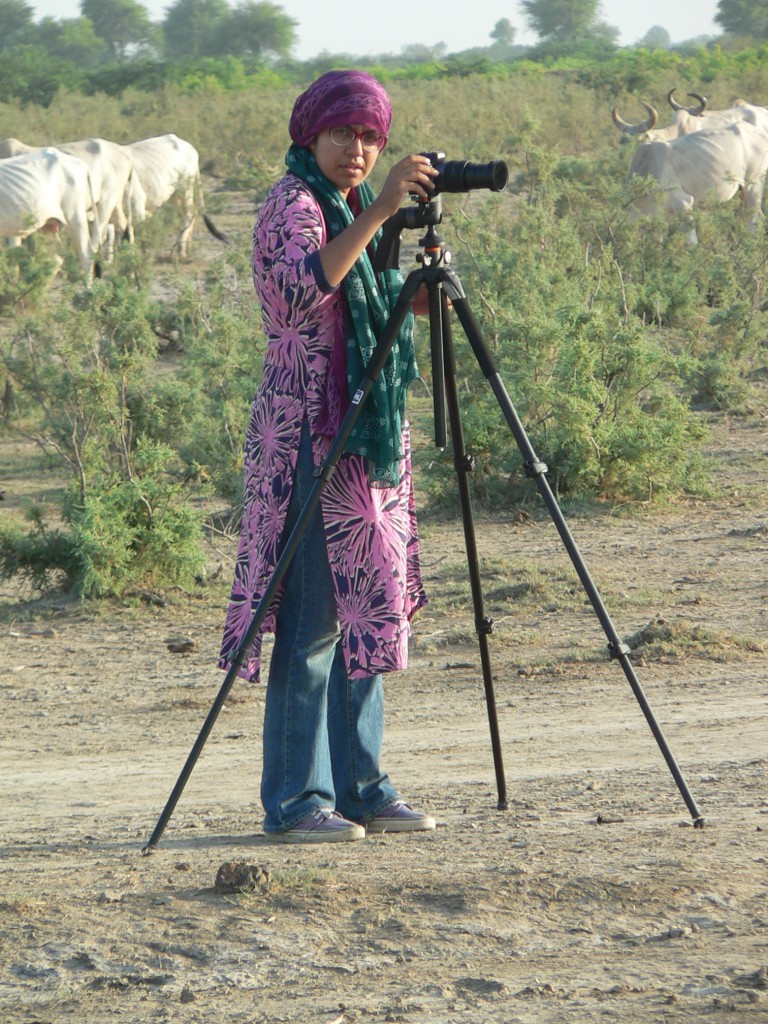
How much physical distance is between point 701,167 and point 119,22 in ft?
172

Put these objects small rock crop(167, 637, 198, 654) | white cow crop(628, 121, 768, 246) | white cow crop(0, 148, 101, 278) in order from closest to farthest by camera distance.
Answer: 1. small rock crop(167, 637, 198, 654)
2. white cow crop(0, 148, 101, 278)
3. white cow crop(628, 121, 768, 246)

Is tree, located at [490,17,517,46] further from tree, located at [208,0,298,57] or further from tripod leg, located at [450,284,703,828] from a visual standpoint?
tripod leg, located at [450,284,703,828]

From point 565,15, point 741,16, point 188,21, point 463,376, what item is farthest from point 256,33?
point 463,376

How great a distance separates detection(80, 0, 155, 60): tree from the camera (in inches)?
2477

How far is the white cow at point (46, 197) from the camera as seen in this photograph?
13.9m

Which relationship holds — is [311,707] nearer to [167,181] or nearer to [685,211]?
[685,211]

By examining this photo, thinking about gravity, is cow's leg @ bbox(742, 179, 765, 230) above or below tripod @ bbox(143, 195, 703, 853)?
below

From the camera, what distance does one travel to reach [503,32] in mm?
108000

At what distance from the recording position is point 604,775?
3.81 m

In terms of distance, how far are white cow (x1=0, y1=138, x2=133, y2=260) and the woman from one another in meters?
12.5

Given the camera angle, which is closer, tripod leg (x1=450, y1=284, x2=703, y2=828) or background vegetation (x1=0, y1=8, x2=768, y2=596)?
tripod leg (x1=450, y1=284, x2=703, y2=828)

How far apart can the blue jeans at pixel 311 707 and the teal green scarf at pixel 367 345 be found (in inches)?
5.6

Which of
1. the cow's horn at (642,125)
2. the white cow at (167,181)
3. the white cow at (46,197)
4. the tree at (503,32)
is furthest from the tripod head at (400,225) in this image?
the tree at (503,32)

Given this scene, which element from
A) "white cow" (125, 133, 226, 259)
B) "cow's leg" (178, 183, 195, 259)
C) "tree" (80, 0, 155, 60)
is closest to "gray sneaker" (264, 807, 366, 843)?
"cow's leg" (178, 183, 195, 259)
